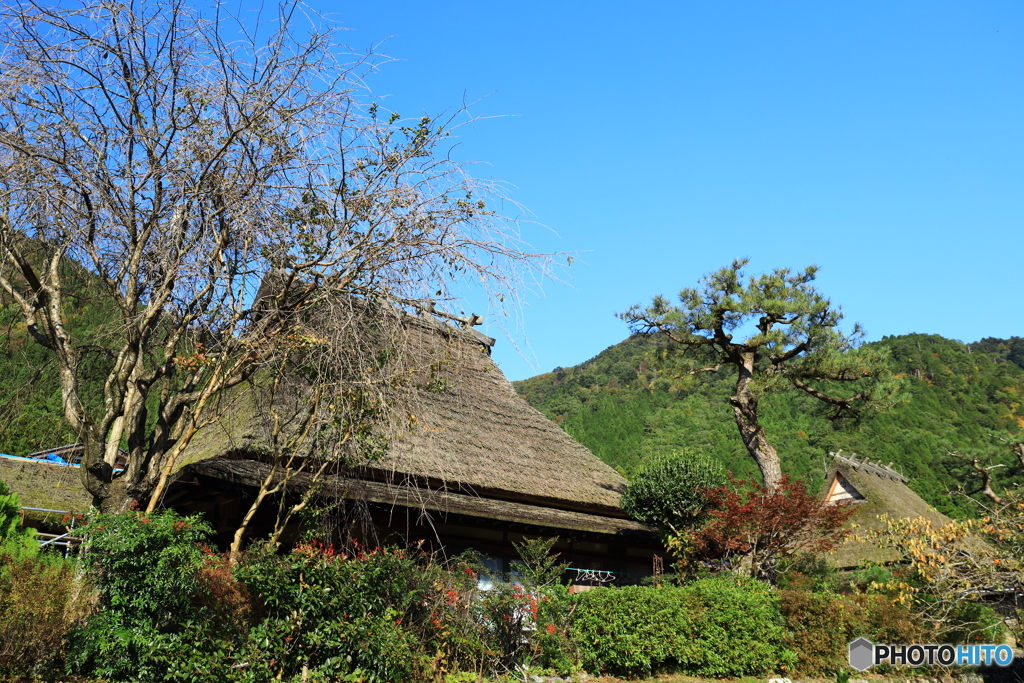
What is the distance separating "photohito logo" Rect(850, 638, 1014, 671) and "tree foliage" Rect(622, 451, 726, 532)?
11.3 ft

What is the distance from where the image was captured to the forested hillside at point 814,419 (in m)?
30.0

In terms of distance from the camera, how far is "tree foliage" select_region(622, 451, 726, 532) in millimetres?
13367

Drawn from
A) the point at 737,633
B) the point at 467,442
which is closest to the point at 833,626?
the point at 737,633

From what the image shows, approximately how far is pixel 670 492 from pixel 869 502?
380 inches

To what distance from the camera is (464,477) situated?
35.6 ft

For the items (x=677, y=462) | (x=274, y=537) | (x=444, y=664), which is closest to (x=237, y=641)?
(x=274, y=537)

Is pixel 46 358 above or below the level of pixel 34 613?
above

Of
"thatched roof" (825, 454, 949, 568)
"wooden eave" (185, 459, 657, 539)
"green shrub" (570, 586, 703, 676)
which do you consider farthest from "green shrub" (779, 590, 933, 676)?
"thatched roof" (825, 454, 949, 568)

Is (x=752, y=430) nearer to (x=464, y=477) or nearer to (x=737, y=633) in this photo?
(x=737, y=633)

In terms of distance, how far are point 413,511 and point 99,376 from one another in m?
4.44

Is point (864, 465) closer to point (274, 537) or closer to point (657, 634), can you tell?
point (657, 634)

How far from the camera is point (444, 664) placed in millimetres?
7766

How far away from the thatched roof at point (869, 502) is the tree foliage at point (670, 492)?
609 cm

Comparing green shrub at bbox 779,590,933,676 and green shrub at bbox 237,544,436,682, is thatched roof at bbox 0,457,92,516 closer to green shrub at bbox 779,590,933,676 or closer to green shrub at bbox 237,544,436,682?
green shrub at bbox 237,544,436,682
